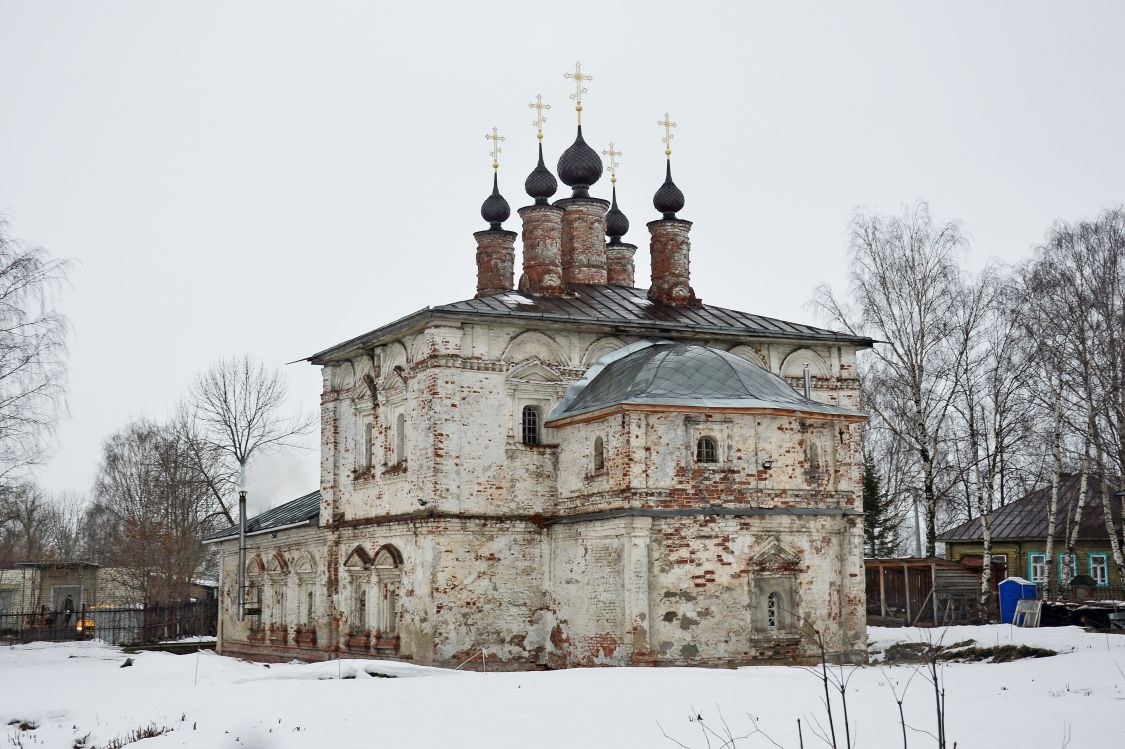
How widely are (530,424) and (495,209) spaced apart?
622cm

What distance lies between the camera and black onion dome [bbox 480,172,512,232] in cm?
2594

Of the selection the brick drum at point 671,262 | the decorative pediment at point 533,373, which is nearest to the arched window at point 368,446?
the decorative pediment at point 533,373

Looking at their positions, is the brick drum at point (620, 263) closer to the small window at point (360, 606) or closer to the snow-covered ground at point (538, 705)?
the small window at point (360, 606)

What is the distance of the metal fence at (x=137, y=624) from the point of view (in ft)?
104

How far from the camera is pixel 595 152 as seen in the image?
85.2ft

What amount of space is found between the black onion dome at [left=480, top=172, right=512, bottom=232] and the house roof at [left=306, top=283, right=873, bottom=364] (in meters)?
2.22

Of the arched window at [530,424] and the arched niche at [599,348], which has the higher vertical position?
the arched niche at [599,348]

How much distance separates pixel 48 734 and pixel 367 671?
4.22 meters

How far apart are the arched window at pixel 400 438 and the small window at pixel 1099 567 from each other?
19.5 meters

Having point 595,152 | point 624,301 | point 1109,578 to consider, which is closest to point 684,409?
point 624,301

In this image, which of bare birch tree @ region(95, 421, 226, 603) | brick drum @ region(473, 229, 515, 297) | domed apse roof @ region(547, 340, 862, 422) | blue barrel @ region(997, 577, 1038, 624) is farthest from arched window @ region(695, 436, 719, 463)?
bare birch tree @ region(95, 421, 226, 603)

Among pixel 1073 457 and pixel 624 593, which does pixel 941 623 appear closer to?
pixel 1073 457

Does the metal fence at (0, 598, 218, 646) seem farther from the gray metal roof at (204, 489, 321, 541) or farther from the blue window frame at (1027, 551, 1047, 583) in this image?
the blue window frame at (1027, 551, 1047, 583)

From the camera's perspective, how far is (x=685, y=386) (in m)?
19.4
